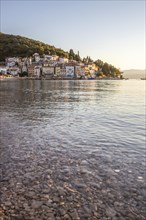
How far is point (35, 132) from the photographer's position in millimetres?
17766

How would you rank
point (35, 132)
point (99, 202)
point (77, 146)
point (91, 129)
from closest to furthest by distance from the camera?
1. point (99, 202)
2. point (77, 146)
3. point (35, 132)
4. point (91, 129)

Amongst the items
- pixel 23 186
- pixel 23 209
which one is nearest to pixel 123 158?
pixel 23 186

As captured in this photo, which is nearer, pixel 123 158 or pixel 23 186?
pixel 23 186

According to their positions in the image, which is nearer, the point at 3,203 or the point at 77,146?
the point at 3,203

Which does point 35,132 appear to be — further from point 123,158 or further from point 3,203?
point 3,203

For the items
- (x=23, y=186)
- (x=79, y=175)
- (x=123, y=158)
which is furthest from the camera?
(x=123, y=158)

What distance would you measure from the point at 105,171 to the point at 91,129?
341 inches

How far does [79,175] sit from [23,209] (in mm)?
3374

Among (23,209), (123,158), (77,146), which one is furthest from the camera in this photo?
(77,146)

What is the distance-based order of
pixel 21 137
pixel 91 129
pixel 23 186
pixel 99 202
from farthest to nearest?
1. pixel 91 129
2. pixel 21 137
3. pixel 23 186
4. pixel 99 202

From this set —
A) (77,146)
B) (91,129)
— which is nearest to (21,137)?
(77,146)

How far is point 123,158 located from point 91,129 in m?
6.98

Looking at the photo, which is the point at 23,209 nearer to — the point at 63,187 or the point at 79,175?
the point at 63,187

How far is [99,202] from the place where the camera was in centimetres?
827
